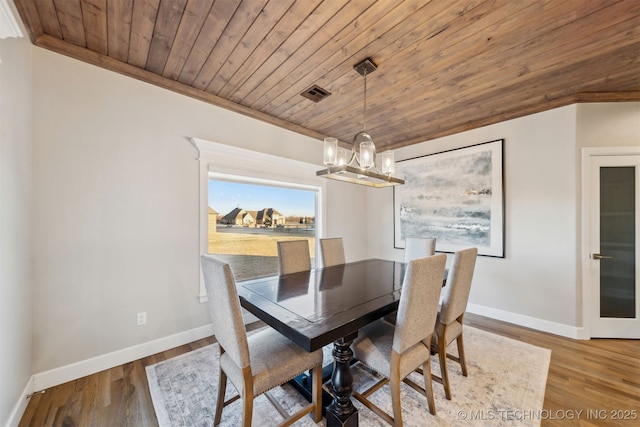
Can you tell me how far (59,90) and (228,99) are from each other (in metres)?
1.36

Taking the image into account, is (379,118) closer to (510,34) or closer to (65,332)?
(510,34)

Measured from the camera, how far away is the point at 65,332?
1.92 m

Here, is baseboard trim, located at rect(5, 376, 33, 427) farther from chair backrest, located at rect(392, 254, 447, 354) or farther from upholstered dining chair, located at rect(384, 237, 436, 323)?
upholstered dining chair, located at rect(384, 237, 436, 323)

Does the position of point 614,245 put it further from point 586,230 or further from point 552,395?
point 552,395

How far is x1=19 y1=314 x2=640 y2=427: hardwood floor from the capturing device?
62.0 inches

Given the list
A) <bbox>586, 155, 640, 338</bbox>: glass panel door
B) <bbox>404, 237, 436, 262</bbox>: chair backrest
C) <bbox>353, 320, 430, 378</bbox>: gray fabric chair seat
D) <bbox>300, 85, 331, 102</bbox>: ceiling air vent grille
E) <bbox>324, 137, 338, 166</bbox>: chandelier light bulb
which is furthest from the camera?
<bbox>404, 237, 436, 262</bbox>: chair backrest

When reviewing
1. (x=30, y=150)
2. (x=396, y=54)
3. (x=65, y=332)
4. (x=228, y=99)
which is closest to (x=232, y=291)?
(x=65, y=332)

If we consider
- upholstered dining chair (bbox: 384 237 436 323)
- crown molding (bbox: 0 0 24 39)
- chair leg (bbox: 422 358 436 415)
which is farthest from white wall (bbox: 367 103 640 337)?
crown molding (bbox: 0 0 24 39)

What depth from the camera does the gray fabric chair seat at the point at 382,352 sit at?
58.8 inches

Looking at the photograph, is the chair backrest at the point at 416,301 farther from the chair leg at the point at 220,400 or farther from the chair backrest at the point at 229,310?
the chair leg at the point at 220,400

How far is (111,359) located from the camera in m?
2.09

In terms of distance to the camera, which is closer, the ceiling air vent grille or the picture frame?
the ceiling air vent grille

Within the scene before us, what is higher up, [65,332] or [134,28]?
[134,28]

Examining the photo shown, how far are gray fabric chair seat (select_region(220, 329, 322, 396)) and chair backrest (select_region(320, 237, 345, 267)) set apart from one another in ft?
4.43
